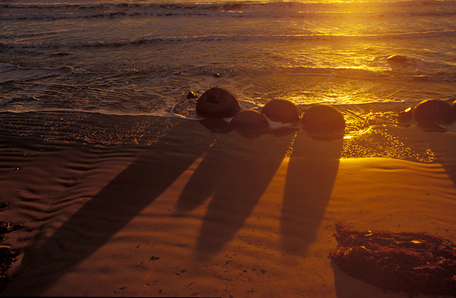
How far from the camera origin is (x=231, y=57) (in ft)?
34.5

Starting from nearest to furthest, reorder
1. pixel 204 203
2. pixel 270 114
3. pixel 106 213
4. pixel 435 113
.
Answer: pixel 106 213, pixel 204 203, pixel 435 113, pixel 270 114

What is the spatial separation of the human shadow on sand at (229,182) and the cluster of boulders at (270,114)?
0.37 m

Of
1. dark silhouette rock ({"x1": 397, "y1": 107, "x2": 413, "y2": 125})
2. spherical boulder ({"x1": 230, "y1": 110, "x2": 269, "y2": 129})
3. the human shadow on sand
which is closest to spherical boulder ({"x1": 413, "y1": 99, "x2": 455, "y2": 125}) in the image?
dark silhouette rock ({"x1": 397, "y1": 107, "x2": 413, "y2": 125})

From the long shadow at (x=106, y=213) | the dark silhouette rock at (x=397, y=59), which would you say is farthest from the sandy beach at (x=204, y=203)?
the dark silhouette rock at (x=397, y=59)

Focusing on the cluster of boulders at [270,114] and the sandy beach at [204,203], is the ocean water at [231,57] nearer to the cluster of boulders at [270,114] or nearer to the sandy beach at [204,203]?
the cluster of boulders at [270,114]

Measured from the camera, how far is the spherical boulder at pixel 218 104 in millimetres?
5805

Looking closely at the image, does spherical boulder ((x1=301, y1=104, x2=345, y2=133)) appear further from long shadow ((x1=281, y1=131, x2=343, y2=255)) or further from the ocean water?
the ocean water

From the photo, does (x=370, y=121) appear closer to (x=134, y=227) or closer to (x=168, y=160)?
(x=168, y=160)

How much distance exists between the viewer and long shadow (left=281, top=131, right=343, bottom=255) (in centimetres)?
302

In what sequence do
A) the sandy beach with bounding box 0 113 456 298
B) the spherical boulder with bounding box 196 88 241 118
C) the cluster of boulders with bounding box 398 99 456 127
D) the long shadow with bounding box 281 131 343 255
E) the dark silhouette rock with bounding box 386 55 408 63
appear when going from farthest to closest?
the dark silhouette rock with bounding box 386 55 408 63
the spherical boulder with bounding box 196 88 241 118
the cluster of boulders with bounding box 398 99 456 127
the long shadow with bounding box 281 131 343 255
the sandy beach with bounding box 0 113 456 298

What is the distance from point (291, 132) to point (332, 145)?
809 millimetres

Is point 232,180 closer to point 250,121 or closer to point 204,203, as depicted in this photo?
point 204,203

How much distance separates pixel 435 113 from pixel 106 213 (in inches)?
246

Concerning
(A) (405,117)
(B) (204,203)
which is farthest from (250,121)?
(A) (405,117)
